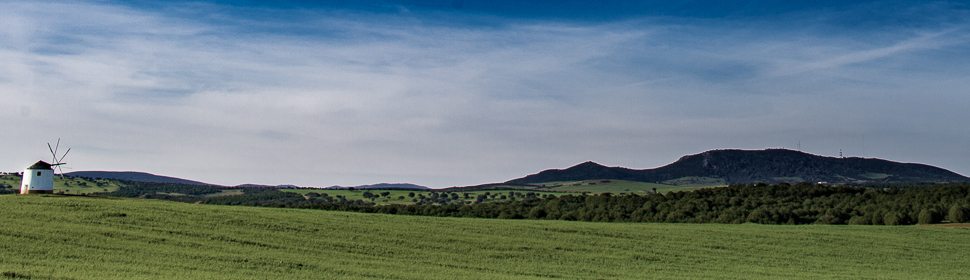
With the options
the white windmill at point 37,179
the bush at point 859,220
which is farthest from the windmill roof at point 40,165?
the bush at point 859,220

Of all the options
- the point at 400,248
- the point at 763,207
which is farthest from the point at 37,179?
the point at 763,207

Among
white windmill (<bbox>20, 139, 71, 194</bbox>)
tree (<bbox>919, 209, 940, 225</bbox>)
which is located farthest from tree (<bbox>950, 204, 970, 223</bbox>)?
white windmill (<bbox>20, 139, 71, 194</bbox>)

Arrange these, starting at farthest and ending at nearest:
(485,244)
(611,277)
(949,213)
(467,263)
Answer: (949,213) < (485,244) < (467,263) < (611,277)

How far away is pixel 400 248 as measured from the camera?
2753cm

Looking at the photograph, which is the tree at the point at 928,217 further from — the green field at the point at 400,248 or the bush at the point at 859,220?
the green field at the point at 400,248

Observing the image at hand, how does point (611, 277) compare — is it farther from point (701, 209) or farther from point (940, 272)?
point (701, 209)

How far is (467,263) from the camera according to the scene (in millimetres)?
24781

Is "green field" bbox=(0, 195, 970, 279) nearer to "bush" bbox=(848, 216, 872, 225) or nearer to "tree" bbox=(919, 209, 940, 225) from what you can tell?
"tree" bbox=(919, 209, 940, 225)

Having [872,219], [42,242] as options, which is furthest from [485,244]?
[872,219]

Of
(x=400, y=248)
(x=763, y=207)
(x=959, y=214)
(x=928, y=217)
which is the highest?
(x=959, y=214)

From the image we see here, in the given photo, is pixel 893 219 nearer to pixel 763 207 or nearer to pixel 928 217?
pixel 928 217

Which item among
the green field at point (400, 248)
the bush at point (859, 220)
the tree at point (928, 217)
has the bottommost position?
the green field at point (400, 248)

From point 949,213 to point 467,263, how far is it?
4967 cm

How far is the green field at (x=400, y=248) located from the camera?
20828 millimetres
